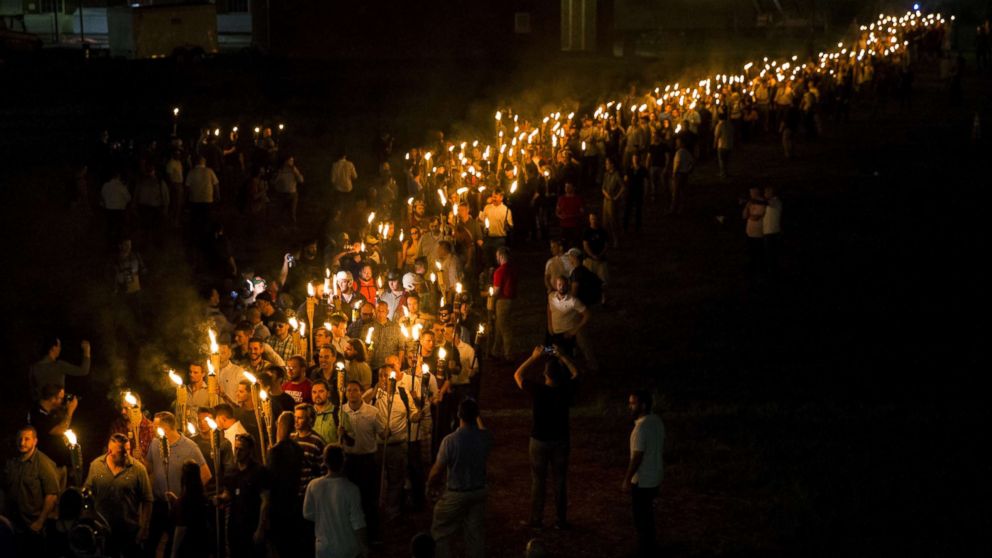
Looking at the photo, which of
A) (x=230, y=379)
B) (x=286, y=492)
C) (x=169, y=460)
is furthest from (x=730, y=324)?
(x=169, y=460)

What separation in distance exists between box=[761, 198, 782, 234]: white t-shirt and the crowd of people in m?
0.06

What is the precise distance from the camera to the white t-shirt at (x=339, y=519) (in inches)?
344

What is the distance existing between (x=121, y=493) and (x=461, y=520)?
2547 millimetres

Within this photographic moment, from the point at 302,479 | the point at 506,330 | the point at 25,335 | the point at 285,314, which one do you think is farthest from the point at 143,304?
the point at 302,479

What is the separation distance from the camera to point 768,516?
39.4ft

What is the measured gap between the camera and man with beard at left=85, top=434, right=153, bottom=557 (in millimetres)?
9875

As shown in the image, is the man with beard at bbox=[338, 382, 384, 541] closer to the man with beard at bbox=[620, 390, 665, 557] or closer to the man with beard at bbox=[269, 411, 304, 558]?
the man with beard at bbox=[269, 411, 304, 558]

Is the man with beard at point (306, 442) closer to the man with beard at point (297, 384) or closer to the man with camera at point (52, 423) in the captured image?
the man with beard at point (297, 384)

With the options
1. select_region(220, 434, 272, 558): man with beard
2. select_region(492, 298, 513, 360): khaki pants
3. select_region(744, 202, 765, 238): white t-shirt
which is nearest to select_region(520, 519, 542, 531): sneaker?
select_region(220, 434, 272, 558): man with beard

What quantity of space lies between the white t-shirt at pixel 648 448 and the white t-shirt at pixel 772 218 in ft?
36.3

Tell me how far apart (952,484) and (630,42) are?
45290 millimetres

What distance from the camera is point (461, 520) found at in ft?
32.0

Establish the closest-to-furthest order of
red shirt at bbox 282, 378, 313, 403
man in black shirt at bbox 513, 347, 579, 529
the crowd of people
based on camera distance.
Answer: the crowd of people → man in black shirt at bbox 513, 347, 579, 529 → red shirt at bbox 282, 378, 313, 403

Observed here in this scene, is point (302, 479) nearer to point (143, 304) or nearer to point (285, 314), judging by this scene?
point (285, 314)
